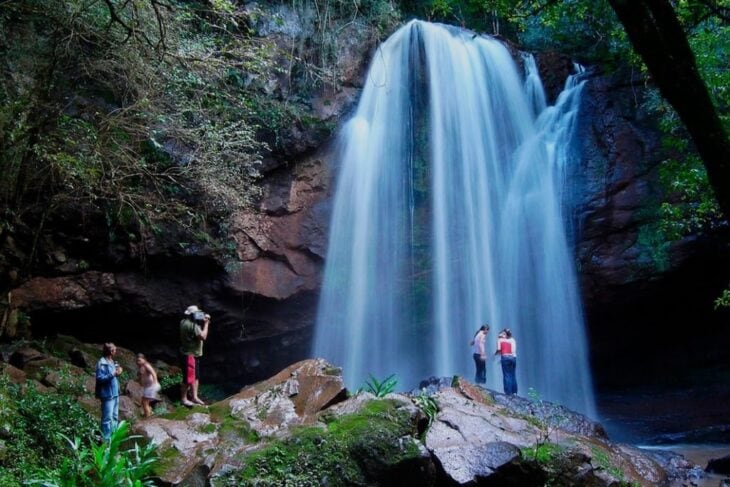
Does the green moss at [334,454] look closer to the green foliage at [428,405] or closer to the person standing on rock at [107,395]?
the green foliage at [428,405]

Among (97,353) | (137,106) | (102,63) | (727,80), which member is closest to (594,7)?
(727,80)

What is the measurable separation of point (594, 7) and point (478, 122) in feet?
26.9

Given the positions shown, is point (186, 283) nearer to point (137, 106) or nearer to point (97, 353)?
point (97, 353)

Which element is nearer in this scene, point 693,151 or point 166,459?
point 166,459

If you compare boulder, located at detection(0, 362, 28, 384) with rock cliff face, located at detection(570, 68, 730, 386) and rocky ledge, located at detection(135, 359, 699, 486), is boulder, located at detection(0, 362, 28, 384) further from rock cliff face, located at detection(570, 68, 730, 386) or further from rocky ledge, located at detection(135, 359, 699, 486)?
rock cliff face, located at detection(570, 68, 730, 386)

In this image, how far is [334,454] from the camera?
6367 mm

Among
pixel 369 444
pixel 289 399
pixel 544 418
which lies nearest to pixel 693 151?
Result: pixel 544 418

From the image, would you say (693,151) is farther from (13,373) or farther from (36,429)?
(13,373)

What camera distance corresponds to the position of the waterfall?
15.4m

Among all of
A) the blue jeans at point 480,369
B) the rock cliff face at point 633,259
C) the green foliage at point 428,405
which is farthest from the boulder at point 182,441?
the rock cliff face at point 633,259

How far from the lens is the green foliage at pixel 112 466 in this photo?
5883 mm

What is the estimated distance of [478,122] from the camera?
16625 millimetres

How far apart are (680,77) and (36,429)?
25.0 ft

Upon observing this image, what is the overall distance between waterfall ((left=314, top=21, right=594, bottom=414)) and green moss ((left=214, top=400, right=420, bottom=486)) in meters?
8.38
